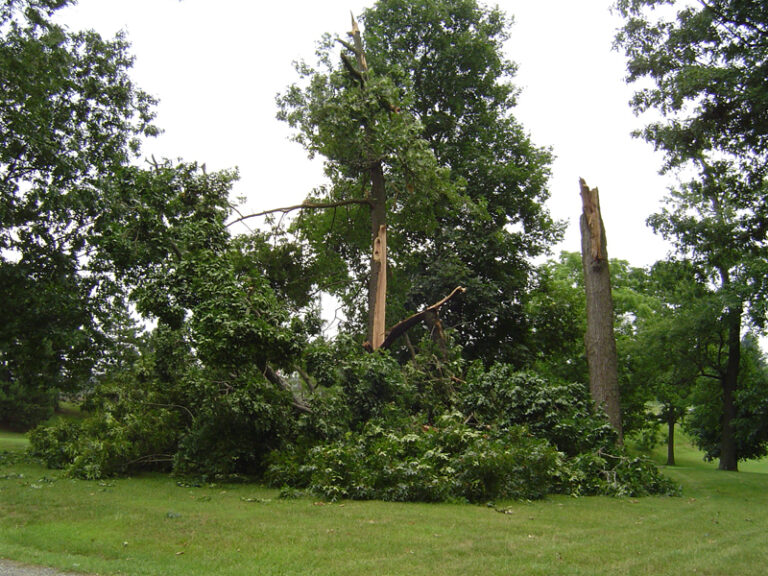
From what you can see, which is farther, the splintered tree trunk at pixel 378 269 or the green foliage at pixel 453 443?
the splintered tree trunk at pixel 378 269

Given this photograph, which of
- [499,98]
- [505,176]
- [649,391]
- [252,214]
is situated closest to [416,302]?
[505,176]

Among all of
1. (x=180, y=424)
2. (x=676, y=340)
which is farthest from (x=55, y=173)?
(x=676, y=340)

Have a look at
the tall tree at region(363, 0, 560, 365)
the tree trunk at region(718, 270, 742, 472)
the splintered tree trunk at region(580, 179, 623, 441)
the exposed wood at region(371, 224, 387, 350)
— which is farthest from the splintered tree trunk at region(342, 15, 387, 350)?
the tree trunk at region(718, 270, 742, 472)

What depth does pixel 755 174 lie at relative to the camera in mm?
13789

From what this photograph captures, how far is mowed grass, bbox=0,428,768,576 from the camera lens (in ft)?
13.6

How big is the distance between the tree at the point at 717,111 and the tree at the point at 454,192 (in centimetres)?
551

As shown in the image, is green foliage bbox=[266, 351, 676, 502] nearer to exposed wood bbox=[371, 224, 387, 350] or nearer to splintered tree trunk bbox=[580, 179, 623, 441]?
splintered tree trunk bbox=[580, 179, 623, 441]

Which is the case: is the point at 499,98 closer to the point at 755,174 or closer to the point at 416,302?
the point at 416,302

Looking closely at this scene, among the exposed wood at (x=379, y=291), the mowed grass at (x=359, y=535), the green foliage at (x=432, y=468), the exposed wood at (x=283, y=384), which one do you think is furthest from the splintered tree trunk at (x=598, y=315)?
the exposed wood at (x=283, y=384)

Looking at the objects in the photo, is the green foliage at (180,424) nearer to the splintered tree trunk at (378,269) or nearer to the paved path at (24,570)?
the splintered tree trunk at (378,269)

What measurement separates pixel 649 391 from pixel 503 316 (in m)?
9.12

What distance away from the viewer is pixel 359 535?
5.13 m

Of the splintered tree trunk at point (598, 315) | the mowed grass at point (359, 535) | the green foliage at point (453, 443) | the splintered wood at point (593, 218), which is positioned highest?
the splintered wood at point (593, 218)

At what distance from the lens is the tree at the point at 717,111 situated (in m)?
11.9
